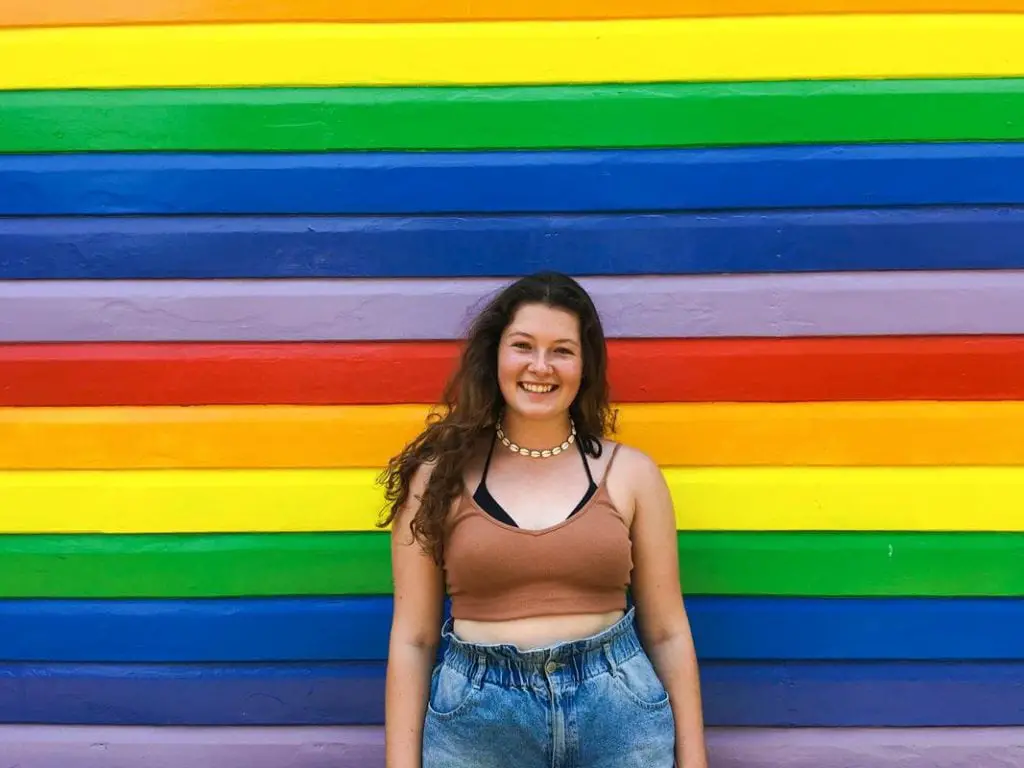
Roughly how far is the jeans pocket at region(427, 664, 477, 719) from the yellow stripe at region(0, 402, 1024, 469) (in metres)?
0.58

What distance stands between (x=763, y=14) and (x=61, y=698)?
2.38m

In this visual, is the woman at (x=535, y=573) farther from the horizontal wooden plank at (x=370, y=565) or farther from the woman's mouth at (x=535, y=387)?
the horizontal wooden plank at (x=370, y=565)

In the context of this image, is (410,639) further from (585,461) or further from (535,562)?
(585,461)

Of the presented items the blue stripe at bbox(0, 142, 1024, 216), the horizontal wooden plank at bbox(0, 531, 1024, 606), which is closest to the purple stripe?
the horizontal wooden plank at bbox(0, 531, 1024, 606)

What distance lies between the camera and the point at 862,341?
7.41 feet

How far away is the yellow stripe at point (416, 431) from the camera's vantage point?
2260 millimetres

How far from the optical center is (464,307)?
7.43 ft

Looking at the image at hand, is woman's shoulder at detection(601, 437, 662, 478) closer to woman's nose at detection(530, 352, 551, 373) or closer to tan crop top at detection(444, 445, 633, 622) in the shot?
tan crop top at detection(444, 445, 633, 622)

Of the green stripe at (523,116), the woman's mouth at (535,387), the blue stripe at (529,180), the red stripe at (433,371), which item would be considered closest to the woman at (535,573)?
the woman's mouth at (535,387)

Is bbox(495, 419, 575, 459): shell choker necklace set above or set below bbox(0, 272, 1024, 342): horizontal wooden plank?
below

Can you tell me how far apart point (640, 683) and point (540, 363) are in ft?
2.16

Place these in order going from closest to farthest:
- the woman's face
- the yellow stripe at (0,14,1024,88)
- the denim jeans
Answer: the denim jeans, the woman's face, the yellow stripe at (0,14,1024,88)

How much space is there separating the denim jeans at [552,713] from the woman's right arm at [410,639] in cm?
8

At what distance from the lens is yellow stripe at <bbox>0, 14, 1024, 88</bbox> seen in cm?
222
